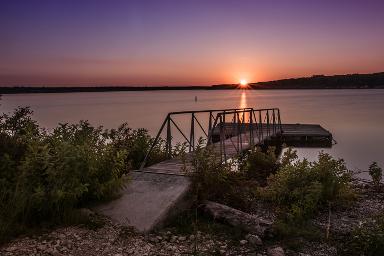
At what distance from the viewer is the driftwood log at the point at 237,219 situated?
6078 millimetres

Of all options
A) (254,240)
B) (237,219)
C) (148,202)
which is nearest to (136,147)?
(148,202)

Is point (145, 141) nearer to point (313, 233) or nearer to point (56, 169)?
point (56, 169)

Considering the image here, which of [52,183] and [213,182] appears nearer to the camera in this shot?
[52,183]

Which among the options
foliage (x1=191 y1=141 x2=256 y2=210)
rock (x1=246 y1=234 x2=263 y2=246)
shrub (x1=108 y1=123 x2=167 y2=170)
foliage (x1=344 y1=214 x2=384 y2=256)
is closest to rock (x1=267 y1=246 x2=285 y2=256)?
rock (x1=246 y1=234 x2=263 y2=246)

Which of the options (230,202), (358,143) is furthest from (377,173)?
(358,143)

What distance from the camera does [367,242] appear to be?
559 cm

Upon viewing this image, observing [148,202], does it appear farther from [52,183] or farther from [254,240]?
[254,240]

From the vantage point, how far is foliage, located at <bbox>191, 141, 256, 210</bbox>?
23.5 ft

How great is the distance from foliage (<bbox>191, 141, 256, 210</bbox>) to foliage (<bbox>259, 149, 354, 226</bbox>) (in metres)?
0.68

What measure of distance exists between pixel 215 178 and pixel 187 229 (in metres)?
1.43

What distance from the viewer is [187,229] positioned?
19.9ft

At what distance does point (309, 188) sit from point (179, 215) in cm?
279

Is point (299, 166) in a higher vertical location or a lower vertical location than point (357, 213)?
higher

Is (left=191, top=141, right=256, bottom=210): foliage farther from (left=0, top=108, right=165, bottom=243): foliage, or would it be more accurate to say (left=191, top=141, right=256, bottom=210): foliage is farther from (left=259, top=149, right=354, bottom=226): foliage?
(left=0, top=108, right=165, bottom=243): foliage
